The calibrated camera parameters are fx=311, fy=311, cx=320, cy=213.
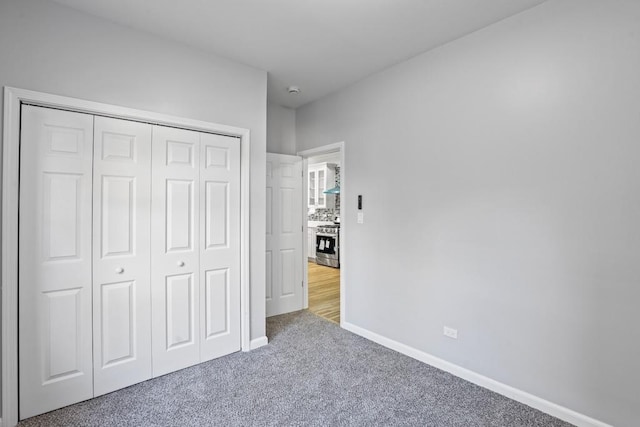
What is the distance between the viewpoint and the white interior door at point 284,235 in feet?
12.8

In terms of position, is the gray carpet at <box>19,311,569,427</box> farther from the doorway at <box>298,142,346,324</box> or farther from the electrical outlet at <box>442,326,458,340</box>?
the doorway at <box>298,142,346,324</box>

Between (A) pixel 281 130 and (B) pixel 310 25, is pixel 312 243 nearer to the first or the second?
(A) pixel 281 130

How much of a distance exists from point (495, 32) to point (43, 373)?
3.94 metres

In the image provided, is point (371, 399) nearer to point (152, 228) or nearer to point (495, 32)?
point (152, 228)

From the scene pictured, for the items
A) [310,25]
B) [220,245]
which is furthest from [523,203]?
[220,245]

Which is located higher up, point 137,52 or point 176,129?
point 137,52

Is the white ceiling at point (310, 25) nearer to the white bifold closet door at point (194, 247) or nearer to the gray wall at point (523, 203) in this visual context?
the gray wall at point (523, 203)

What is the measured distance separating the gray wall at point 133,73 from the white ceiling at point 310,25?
12 cm

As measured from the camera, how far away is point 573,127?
197cm

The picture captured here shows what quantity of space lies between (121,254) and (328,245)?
16.4ft

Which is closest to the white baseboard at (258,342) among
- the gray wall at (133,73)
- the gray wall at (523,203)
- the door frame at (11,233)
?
the gray wall at (133,73)

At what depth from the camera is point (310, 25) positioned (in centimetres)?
235

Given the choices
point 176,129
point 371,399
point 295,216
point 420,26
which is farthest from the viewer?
point 295,216

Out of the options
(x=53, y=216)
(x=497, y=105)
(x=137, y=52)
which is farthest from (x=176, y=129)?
(x=497, y=105)
